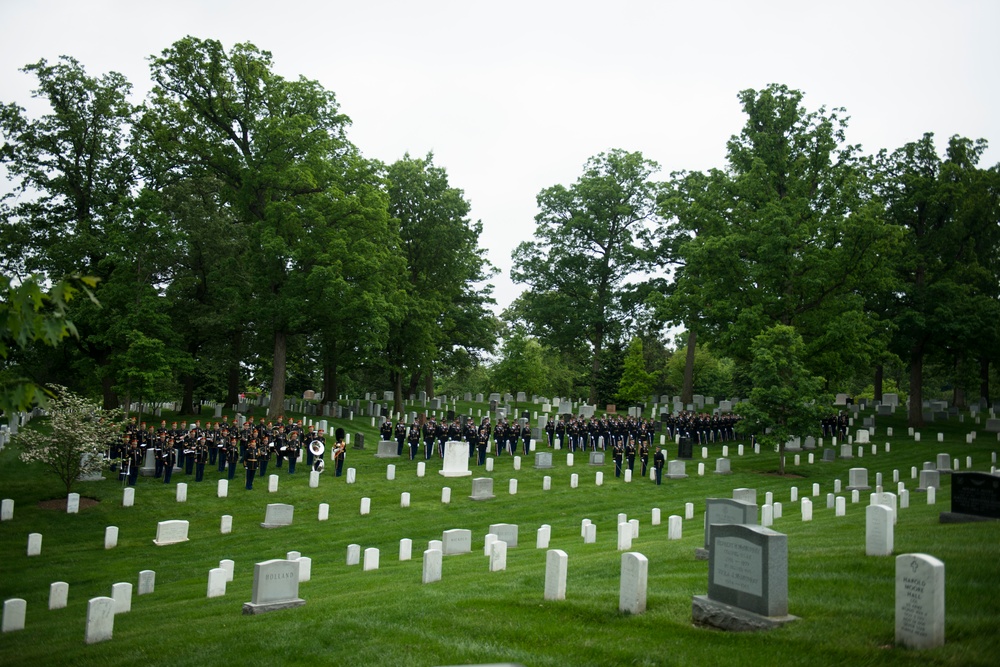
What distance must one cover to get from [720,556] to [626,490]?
17.7m

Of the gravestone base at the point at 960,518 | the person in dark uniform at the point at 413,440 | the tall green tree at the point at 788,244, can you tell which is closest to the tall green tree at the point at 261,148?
the person in dark uniform at the point at 413,440

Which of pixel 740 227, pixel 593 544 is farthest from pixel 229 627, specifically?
pixel 740 227

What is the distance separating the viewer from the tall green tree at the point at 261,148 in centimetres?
3419

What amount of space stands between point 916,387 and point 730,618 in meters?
41.8

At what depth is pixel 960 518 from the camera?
13.5 meters

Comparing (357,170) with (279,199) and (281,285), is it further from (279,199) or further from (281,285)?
(281,285)

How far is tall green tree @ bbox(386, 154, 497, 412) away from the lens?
45.0m

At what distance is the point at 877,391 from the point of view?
181 feet

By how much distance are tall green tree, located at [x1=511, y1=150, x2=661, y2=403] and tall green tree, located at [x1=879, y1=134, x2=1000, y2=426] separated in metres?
15.9

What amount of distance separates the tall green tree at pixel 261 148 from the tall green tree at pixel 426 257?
9529mm

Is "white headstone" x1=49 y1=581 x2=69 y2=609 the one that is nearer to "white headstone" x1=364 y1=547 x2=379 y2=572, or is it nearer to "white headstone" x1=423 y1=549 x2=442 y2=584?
"white headstone" x1=364 y1=547 x2=379 y2=572

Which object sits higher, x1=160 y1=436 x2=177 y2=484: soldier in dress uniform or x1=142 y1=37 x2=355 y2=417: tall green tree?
x1=142 y1=37 x2=355 y2=417: tall green tree

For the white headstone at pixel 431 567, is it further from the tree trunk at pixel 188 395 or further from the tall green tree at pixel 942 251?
the tall green tree at pixel 942 251

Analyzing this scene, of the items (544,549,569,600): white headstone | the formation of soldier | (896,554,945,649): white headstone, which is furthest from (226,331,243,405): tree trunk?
(896,554,945,649): white headstone
